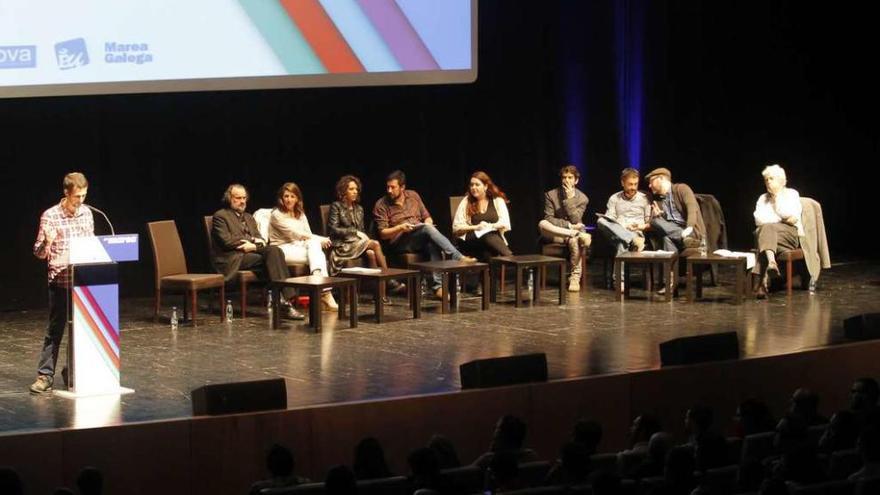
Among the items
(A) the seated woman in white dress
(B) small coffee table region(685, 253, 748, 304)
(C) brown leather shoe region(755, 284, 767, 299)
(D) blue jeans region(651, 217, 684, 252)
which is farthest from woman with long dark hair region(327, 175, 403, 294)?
(C) brown leather shoe region(755, 284, 767, 299)

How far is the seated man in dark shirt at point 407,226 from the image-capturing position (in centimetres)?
1088

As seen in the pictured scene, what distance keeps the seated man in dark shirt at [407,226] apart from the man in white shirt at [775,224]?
2091 millimetres

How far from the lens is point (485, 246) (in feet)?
36.7

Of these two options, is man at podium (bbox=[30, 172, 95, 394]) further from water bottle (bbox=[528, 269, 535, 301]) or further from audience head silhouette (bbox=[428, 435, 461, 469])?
water bottle (bbox=[528, 269, 535, 301])

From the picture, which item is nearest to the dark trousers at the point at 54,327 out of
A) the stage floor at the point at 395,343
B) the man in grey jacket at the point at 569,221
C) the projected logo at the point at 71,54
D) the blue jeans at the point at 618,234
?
the stage floor at the point at 395,343

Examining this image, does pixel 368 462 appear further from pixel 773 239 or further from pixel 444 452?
pixel 773 239

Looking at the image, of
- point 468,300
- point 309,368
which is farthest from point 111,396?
point 468,300

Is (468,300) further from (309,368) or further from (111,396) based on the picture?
(111,396)

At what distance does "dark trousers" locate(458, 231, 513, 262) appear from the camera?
11.1 m

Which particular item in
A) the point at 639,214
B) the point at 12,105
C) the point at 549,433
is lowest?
the point at 549,433

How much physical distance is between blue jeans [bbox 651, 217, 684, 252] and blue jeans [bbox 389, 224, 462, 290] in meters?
1.49

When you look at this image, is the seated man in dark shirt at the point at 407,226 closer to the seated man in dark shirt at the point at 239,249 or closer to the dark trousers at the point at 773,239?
the seated man in dark shirt at the point at 239,249

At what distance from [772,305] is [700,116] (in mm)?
3031

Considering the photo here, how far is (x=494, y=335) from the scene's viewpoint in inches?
367
